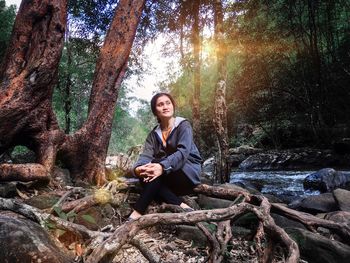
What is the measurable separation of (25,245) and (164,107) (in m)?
2.43

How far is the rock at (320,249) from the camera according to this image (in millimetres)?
2604

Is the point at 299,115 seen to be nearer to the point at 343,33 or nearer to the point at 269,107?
the point at 269,107

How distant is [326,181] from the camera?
29.2 ft

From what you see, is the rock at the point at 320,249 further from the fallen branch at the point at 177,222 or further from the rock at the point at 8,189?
the rock at the point at 8,189

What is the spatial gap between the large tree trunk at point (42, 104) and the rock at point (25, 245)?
6.62 feet

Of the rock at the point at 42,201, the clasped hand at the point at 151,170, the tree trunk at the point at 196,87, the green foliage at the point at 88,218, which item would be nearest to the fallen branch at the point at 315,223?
the clasped hand at the point at 151,170

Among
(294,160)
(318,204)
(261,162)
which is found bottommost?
(261,162)

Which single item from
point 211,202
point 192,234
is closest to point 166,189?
point 192,234

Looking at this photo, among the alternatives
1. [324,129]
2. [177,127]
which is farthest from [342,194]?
[324,129]

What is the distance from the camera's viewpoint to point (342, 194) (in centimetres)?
495

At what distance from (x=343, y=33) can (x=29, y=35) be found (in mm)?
18084

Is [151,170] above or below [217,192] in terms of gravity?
above

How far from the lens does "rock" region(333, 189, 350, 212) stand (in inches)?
183

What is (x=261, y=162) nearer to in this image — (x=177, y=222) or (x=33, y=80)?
(x=33, y=80)
